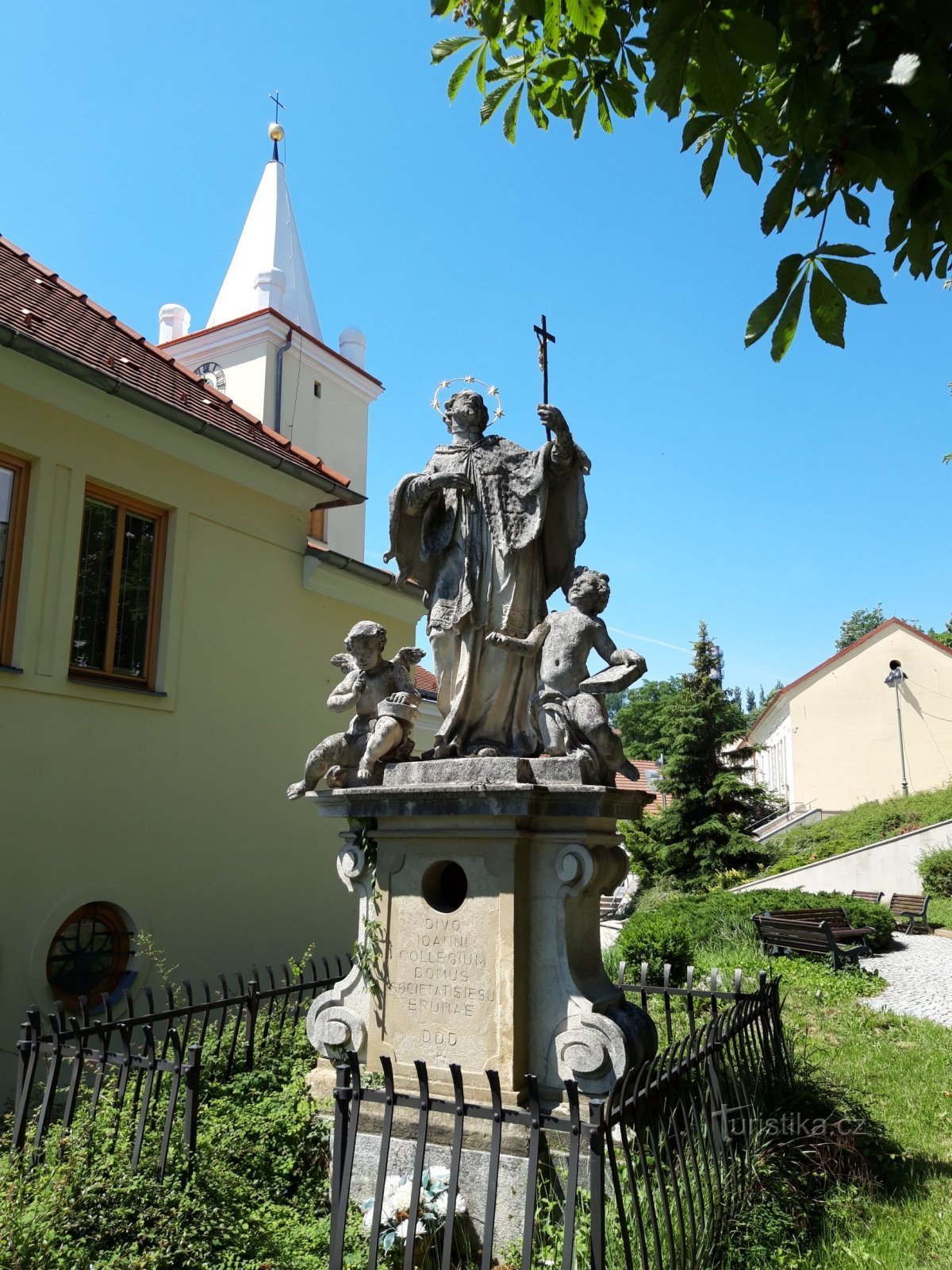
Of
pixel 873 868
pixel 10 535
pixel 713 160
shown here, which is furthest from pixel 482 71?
pixel 873 868

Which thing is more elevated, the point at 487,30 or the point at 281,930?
the point at 487,30

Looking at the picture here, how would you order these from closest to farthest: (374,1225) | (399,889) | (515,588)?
(374,1225)
(399,889)
(515,588)

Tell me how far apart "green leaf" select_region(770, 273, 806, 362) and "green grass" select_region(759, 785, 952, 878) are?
70.9ft

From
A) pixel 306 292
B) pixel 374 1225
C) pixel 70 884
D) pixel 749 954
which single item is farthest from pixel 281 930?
pixel 306 292

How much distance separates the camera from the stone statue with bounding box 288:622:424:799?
5.17 meters

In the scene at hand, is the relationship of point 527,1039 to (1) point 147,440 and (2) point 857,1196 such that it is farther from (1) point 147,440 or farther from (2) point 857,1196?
(1) point 147,440

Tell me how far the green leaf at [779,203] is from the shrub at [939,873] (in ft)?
64.1

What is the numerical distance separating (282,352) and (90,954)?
51.2ft

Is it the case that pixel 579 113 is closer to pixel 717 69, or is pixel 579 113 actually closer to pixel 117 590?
pixel 717 69

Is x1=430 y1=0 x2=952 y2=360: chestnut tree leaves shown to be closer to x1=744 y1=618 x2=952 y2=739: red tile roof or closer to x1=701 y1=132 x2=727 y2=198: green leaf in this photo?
x1=701 y1=132 x2=727 y2=198: green leaf

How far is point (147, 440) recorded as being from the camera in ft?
28.5

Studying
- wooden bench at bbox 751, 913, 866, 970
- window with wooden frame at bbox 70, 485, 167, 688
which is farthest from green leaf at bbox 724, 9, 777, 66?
wooden bench at bbox 751, 913, 866, 970

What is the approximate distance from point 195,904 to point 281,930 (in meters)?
1.20

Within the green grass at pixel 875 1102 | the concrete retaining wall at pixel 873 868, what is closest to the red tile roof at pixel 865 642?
the concrete retaining wall at pixel 873 868
